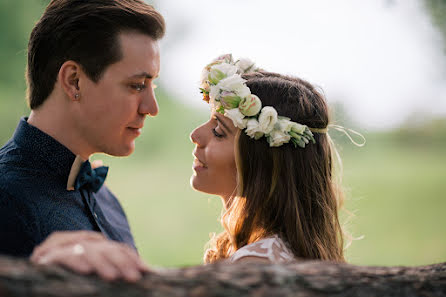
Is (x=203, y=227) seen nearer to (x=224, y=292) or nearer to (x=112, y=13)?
(x=112, y=13)

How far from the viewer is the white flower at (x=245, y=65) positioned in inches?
111

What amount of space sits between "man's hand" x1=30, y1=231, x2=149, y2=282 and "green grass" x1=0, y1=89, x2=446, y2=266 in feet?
49.8

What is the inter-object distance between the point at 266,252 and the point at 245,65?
1.15 m

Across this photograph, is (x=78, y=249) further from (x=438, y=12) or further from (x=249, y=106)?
(x=438, y=12)

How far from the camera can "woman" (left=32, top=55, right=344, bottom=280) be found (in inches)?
95.8

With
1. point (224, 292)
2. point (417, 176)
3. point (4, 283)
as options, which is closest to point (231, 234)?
point (224, 292)

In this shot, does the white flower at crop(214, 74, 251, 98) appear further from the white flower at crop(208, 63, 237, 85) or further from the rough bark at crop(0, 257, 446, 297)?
the rough bark at crop(0, 257, 446, 297)

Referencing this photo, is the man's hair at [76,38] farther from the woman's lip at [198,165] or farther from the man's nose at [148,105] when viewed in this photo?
the woman's lip at [198,165]

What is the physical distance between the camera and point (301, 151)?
2.52 metres

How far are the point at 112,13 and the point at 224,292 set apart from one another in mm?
1955

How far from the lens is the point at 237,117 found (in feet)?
8.16

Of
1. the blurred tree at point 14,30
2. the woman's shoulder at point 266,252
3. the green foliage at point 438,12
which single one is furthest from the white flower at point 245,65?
the blurred tree at point 14,30

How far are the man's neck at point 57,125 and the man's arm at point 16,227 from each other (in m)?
0.46

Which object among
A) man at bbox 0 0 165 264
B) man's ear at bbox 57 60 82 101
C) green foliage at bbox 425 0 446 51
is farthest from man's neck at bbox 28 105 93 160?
green foliage at bbox 425 0 446 51
